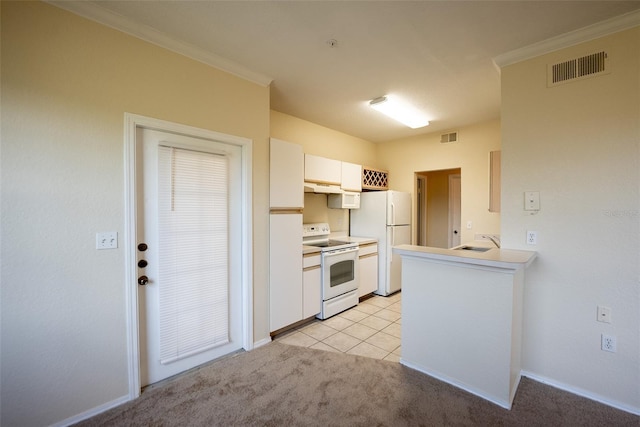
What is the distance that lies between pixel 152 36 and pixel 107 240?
1506mm

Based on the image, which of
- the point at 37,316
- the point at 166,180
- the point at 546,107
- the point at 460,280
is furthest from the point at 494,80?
the point at 37,316

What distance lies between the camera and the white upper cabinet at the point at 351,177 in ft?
13.2

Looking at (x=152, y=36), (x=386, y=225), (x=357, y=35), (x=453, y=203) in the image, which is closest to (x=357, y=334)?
(x=386, y=225)

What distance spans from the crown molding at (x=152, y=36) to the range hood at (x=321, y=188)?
4.32 ft

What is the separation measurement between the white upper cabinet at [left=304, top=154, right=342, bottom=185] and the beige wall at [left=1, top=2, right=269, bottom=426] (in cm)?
176

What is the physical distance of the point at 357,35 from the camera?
199 centimetres

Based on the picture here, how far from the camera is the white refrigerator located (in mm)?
4211

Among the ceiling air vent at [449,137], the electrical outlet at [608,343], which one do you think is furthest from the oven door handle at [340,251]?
the electrical outlet at [608,343]

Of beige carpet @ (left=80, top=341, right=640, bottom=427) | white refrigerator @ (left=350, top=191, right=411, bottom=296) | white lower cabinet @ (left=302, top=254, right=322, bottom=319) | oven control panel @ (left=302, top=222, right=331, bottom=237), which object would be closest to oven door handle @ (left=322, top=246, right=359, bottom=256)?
white lower cabinet @ (left=302, top=254, right=322, bottom=319)

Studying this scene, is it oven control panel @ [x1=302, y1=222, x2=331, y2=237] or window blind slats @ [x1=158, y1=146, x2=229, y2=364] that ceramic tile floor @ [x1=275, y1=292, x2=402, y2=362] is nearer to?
window blind slats @ [x1=158, y1=146, x2=229, y2=364]

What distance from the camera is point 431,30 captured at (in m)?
1.94

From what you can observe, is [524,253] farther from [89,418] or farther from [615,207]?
[89,418]

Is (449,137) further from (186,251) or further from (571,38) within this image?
(186,251)

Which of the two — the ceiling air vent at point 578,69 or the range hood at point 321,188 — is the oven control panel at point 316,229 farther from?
the ceiling air vent at point 578,69
